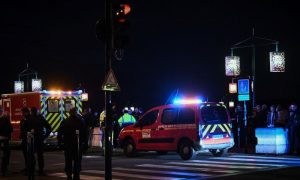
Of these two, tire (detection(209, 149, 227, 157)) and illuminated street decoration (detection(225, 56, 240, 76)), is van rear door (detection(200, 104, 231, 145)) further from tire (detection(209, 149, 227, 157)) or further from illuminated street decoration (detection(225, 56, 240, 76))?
illuminated street decoration (detection(225, 56, 240, 76))

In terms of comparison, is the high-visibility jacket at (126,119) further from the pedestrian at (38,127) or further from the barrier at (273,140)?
the pedestrian at (38,127)

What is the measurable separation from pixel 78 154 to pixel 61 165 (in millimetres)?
5297

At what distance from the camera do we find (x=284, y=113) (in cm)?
2072

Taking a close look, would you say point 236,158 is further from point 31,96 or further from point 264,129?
point 31,96

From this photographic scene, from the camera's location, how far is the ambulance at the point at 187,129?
60.0ft

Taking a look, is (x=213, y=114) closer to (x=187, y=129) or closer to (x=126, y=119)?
(x=187, y=129)

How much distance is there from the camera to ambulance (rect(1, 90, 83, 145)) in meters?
25.0

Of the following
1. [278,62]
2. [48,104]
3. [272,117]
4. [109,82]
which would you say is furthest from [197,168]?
[48,104]

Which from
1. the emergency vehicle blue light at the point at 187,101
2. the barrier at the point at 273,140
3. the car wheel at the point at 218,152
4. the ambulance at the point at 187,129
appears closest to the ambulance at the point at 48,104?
the ambulance at the point at 187,129

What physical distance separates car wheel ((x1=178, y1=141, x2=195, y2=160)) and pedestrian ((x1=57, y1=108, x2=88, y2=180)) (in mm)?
6116

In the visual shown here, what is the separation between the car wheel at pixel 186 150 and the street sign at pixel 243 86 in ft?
14.0

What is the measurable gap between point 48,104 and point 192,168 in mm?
11259

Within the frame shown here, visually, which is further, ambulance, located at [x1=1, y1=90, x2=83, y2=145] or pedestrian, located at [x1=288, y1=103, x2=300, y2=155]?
ambulance, located at [x1=1, y1=90, x2=83, y2=145]

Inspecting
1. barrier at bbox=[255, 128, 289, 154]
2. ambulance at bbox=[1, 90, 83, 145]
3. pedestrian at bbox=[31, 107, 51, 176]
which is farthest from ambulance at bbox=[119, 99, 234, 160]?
ambulance at bbox=[1, 90, 83, 145]
